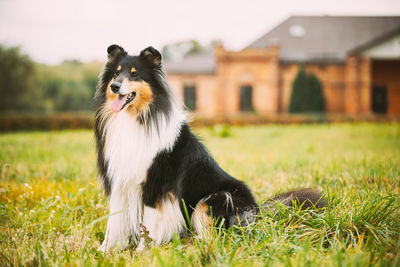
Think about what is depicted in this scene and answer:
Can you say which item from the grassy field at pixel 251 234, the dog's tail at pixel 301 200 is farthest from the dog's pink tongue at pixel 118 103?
the dog's tail at pixel 301 200

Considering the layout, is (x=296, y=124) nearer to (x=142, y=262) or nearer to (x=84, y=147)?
(x=84, y=147)

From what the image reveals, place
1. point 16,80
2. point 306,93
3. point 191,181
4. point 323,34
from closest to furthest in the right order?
point 191,181
point 306,93
point 323,34
point 16,80

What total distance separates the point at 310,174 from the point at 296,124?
14272 mm

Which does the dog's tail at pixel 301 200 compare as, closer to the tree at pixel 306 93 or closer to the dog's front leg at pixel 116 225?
the dog's front leg at pixel 116 225

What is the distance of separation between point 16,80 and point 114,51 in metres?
30.3

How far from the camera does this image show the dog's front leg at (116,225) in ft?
8.22

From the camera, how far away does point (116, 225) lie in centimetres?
252

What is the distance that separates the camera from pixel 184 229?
8.45 feet

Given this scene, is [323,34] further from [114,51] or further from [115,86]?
[115,86]

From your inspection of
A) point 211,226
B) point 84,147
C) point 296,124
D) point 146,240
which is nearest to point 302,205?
point 211,226

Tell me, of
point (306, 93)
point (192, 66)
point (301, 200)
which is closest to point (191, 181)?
point (301, 200)

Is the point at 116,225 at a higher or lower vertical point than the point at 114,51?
lower

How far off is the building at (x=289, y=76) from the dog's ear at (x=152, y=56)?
2049 centimetres

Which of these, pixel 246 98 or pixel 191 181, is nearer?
pixel 191 181
